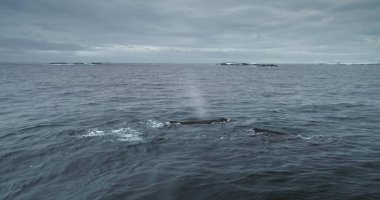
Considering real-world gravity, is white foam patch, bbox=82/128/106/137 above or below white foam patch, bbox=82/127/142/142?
below

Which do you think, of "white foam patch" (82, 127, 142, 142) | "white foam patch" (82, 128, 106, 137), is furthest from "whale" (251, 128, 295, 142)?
"white foam patch" (82, 128, 106, 137)

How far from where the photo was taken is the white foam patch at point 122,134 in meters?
24.9

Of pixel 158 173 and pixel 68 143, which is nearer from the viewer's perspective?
pixel 158 173

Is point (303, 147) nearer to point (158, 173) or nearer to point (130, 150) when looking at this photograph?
point (158, 173)

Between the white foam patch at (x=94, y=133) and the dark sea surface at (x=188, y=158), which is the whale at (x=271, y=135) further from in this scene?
the white foam patch at (x=94, y=133)

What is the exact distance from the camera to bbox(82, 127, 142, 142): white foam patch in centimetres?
2486

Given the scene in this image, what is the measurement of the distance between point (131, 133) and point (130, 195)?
1168 cm

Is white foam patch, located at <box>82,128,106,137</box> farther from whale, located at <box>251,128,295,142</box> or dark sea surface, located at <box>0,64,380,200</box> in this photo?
whale, located at <box>251,128,295,142</box>

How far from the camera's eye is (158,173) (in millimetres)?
17891

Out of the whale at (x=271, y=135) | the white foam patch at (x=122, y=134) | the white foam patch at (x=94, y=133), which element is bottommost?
the white foam patch at (x=94, y=133)

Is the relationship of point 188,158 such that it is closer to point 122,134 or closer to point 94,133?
point 122,134

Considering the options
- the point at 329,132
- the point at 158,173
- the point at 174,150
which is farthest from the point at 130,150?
the point at 329,132

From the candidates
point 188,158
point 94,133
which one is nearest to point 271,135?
point 188,158

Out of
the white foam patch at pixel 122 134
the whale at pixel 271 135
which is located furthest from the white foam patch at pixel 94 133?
the whale at pixel 271 135
